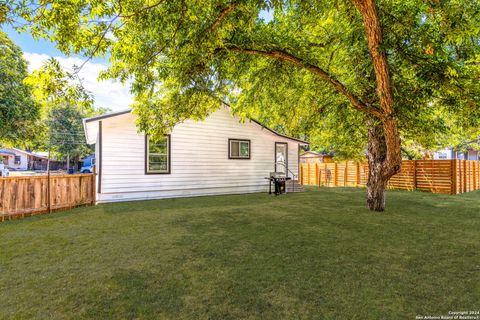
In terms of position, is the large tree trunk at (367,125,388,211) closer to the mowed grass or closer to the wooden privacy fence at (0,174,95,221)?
the mowed grass

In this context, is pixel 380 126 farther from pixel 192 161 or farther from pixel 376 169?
pixel 192 161

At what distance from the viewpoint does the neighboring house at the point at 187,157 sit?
29.2 ft

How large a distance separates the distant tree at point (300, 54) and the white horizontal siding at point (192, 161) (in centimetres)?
276

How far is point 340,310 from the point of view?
2.28 metres

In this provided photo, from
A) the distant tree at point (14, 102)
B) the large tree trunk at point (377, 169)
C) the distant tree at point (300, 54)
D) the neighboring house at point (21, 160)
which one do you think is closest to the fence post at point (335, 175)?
the distant tree at point (300, 54)

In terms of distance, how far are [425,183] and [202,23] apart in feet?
44.2

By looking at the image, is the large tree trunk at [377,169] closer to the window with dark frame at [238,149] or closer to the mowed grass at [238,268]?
the mowed grass at [238,268]

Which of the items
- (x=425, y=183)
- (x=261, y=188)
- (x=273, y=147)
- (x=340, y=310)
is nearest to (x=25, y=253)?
(x=340, y=310)

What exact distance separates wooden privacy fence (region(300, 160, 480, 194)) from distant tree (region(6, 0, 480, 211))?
19.9ft

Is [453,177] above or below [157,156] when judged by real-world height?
below

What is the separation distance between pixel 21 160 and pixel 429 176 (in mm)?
57815

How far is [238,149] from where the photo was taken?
11.8 metres

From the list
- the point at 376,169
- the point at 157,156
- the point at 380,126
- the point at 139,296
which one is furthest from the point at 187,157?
the point at 139,296

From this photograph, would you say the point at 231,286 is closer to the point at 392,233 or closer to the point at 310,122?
the point at 392,233
